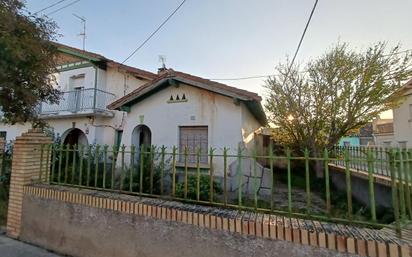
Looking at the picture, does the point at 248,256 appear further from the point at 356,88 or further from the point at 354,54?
the point at 354,54

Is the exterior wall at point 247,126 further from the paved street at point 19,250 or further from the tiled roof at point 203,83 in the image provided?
the paved street at point 19,250

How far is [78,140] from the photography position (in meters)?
17.2

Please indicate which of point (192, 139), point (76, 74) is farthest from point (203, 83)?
point (76, 74)

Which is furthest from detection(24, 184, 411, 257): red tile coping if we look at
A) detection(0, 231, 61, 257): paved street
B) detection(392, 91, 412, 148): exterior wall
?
detection(392, 91, 412, 148): exterior wall

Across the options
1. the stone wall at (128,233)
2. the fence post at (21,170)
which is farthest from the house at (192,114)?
the stone wall at (128,233)

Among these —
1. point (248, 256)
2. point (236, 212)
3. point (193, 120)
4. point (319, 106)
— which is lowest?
point (248, 256)

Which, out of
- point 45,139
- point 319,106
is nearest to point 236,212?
point 45,139

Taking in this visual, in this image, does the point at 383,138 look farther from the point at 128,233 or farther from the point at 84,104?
the point at 128,233

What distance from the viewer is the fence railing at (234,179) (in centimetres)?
298

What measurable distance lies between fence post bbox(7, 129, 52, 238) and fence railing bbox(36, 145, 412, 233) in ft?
0.50

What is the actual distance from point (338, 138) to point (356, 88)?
7.48ft

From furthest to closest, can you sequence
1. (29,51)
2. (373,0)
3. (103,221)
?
1. (373,0)
2. (29,51)
3. (103,221)

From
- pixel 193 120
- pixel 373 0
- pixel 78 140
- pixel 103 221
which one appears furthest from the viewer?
pixel 78 140

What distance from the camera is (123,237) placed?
153 inches
